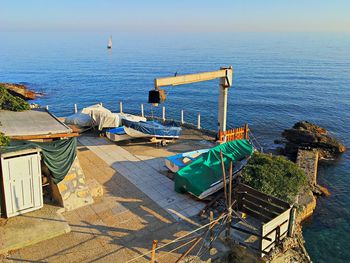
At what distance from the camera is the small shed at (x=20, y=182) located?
11398 mm

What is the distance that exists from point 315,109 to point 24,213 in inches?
1596

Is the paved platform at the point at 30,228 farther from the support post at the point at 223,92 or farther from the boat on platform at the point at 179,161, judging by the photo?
the support post at the point at 223,92

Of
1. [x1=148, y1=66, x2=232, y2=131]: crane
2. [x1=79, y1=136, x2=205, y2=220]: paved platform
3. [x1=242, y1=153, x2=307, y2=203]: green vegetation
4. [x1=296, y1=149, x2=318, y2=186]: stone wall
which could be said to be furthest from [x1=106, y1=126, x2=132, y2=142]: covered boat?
[x1=296, y1=149, x2=318, y2=186]: stone wall

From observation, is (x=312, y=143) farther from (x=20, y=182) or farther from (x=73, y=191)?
(x=20, y=182)

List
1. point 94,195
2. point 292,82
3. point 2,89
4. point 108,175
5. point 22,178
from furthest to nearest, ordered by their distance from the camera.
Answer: point 292,82 < point 2,89 < point 108,175 < point 94,195 < point 22,178

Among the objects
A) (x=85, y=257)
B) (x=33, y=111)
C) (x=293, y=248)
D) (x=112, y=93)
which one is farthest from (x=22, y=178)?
(x=112, y=93)

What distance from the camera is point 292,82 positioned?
2382 inches

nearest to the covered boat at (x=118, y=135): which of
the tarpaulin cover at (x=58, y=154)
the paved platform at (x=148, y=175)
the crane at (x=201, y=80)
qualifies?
the paved platform at (x=148, y=175)

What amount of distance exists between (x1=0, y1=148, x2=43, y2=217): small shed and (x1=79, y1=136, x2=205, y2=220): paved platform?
14.5ft

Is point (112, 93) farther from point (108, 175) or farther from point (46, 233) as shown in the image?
point (46, 233)

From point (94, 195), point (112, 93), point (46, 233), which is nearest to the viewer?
point (46, 233)

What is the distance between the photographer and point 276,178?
1312cm

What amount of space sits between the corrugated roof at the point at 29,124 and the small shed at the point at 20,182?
1028 millimetres

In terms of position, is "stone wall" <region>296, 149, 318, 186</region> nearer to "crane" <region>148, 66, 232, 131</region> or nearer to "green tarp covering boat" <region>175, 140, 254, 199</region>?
"crane" <region>148, 66, 232, 131</region>
